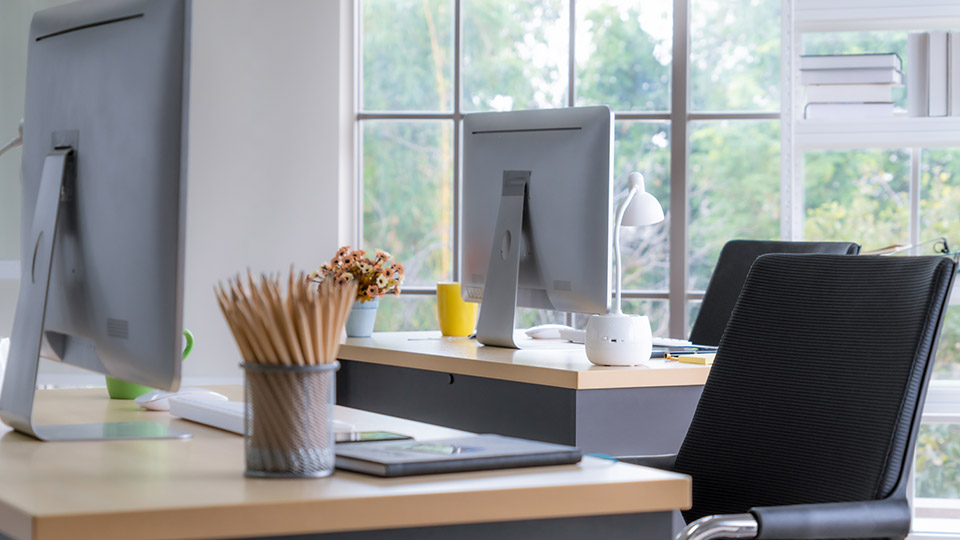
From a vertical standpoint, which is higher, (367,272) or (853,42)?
(853,42)

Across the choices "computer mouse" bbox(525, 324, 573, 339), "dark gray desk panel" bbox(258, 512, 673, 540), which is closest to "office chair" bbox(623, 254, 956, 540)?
"dark gray desk panel" bbox(258, 512, 673, 540)

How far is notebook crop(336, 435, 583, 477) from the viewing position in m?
1.10

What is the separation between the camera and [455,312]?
312 cm

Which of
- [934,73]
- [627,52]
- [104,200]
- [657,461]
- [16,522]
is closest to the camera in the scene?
[16,522]

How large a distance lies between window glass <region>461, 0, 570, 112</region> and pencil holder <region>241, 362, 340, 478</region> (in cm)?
347

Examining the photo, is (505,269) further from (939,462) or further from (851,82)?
(939,462)

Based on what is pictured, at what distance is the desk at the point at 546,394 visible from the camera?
7.21ft

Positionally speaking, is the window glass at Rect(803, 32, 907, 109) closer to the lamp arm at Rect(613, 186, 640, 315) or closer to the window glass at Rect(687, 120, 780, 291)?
the window glass at Rect(687, 120, 780, 291)

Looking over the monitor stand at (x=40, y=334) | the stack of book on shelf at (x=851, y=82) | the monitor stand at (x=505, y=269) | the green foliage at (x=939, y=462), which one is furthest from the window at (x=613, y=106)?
the monitor stand at (x=40, y=334)

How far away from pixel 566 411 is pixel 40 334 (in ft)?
3.74

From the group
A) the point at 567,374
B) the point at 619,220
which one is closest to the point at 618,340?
the point at 567,374

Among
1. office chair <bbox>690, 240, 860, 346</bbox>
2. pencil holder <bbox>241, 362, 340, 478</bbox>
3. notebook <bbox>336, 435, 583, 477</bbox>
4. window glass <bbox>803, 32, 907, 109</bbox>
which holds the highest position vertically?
window glass <bbox>803, 32, 907, 109</bbox>

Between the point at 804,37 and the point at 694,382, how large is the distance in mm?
2248

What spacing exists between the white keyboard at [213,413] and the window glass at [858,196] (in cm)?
309
